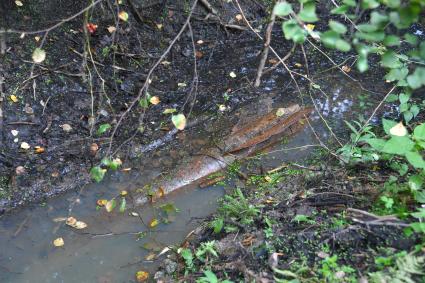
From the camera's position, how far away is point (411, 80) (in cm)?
190

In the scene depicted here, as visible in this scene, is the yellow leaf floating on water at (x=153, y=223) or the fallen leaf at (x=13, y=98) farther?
the fallen leaf at (x=13, y=98)

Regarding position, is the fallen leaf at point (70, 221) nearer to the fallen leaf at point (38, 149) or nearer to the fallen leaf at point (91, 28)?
the fallen leaf at point (38, 149)

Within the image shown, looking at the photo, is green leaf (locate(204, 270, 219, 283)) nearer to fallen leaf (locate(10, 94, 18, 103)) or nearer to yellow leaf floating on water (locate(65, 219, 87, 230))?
yellow leaf floating on water (locate(65, 219, 87, 230))

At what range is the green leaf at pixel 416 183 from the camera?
2.96m

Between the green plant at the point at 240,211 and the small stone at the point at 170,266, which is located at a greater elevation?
the green plant at the point at 240,211

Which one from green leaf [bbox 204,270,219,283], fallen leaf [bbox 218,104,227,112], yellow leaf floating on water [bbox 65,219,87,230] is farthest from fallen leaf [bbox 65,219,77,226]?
fallen leaf [bbox 218,104,227,112]

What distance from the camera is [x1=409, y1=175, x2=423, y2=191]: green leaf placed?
9.71 ft

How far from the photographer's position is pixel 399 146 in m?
2.89

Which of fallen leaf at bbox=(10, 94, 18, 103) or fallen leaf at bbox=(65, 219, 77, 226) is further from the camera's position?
fallen leaf at bbox=(10, 94, 18, 103)

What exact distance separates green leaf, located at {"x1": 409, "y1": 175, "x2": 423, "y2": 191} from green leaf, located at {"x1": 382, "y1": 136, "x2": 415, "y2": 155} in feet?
0.76

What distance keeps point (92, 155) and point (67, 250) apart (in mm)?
1004

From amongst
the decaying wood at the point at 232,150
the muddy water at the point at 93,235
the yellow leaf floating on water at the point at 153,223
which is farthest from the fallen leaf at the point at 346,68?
the yellow leaf floating on water at the point at 153,223

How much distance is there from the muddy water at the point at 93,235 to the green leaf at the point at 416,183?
1.79 m

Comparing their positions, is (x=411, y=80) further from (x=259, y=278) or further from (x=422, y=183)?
(x=259, y=278)
